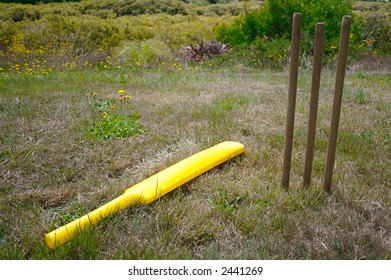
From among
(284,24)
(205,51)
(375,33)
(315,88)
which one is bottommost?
(205,51)

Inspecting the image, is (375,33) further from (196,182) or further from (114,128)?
(196,182)

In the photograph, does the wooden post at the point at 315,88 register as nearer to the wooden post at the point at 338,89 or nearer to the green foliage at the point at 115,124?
the wooden post at the point at 338,89

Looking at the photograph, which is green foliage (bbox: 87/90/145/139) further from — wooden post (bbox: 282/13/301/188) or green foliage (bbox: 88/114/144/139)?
wooden post (bbox: 282/13/301/188)

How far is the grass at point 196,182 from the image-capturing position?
5.57 feet

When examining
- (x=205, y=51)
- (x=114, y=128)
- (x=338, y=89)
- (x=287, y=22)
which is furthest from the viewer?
(x=287, y=22)

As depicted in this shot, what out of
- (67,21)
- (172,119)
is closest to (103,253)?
(172,119)

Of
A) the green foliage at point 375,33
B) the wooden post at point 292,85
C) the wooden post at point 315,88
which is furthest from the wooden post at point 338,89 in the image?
the green foliage at point 375,33

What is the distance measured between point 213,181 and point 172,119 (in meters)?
1.46

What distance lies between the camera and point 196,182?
7.67 ft

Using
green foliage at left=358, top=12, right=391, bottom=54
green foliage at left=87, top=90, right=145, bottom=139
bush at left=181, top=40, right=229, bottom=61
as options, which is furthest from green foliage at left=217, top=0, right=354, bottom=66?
green foliage at left=87, top=90, right=145, bottom=139

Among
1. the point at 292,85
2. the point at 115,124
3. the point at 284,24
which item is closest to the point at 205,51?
the point at 284,24

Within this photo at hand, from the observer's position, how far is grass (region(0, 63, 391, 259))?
1698 millimetres

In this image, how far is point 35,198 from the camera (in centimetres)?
214

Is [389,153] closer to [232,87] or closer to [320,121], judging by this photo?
[320,121]
